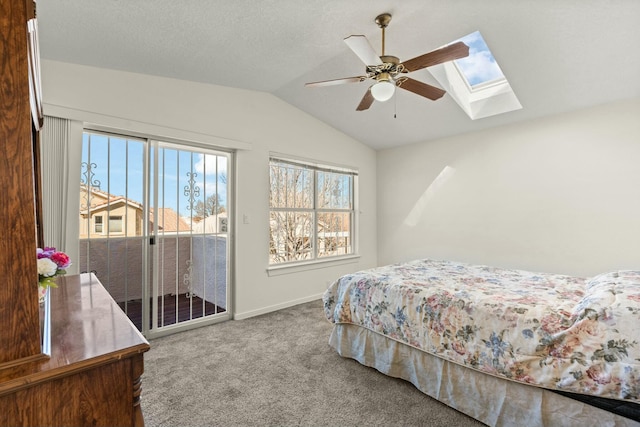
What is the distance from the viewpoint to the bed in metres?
1.42

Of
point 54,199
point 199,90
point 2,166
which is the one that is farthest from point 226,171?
point 2,166

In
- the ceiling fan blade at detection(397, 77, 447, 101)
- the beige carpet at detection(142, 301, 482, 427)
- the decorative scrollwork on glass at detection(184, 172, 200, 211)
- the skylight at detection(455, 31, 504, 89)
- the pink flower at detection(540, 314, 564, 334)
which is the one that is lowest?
the beige carpet at detection(142, 301, 482, 427)

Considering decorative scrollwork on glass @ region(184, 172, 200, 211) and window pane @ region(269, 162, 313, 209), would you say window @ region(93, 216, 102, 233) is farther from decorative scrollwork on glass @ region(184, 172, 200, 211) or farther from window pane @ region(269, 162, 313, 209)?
window pane @ region(269, 162, 313, 209)

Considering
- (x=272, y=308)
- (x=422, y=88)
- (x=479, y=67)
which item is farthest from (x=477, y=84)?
(x=272, y=308)

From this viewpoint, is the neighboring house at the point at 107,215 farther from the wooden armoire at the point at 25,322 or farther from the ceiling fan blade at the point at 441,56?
the ceiling fan blade at the point at 441,56

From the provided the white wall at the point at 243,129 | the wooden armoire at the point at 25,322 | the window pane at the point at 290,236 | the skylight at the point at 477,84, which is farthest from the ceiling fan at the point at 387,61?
the window pane at the point at 290,236

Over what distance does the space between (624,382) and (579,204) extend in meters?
2.49

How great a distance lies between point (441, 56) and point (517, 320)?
164cm

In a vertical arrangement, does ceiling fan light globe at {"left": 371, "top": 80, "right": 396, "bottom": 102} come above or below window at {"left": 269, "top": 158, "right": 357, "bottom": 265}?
above

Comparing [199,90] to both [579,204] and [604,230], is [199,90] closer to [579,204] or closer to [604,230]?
[579,204]

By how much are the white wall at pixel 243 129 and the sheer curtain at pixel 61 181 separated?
141mm

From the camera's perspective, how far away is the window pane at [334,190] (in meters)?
4.56

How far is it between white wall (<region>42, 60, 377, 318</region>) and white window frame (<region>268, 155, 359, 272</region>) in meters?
0.10

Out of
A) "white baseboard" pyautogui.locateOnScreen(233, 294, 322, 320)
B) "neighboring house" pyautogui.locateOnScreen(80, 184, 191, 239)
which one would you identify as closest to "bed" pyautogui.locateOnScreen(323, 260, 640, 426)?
"white baseboard" pyautogui.locateOnScreen(233, 294, 322, 320)
